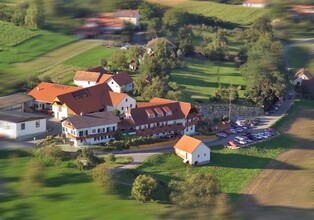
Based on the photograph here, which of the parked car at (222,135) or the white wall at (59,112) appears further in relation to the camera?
the white wall at (59,112)

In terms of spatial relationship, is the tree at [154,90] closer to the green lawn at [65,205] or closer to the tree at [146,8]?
the tree at [146,8]

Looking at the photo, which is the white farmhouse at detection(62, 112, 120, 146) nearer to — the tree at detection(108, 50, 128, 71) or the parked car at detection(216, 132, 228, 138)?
the parked car at detection(216, 132, 228, 138)

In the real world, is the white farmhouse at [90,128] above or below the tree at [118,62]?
below

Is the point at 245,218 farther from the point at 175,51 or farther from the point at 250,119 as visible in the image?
the point at 175,51

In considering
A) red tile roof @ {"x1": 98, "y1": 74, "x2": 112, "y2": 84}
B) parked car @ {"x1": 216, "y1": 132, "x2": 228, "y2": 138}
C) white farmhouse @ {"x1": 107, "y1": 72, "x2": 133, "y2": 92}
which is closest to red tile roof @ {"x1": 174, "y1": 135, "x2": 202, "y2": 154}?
parked car @ {"x1": 216, "y1": 132, "x2": 228, "y2": 138}

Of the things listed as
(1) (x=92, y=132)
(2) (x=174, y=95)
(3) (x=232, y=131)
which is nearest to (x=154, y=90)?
(2) (x=174, y=95)

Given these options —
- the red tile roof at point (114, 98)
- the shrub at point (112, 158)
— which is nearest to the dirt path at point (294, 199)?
the shrub at point (112, 158)
